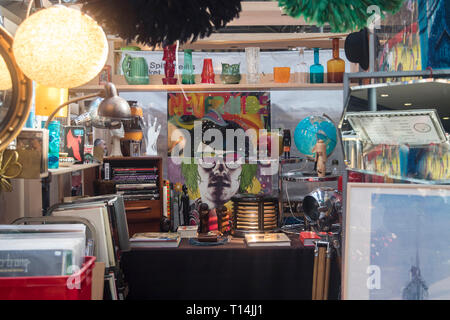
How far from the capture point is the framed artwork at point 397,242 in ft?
4.39

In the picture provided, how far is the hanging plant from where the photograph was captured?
1118 millimetres

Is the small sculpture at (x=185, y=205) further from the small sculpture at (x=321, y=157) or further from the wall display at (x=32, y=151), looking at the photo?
the wall display at (x=32, y=151)

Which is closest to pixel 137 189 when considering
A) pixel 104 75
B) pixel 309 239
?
pixel 104 75

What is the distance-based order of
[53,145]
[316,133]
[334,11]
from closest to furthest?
[334,11], [53,145], [316,133]

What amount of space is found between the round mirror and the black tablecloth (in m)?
1.43

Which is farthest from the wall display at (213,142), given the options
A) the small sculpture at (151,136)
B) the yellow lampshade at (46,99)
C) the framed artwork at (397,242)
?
the framed artwork at (397,242)

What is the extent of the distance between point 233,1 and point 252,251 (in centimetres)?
176

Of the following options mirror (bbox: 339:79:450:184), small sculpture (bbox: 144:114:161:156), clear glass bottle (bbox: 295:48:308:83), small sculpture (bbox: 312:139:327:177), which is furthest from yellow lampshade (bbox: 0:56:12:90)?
small sculpture (bbox: 144:114:161:156)

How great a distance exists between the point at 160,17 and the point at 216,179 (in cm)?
301

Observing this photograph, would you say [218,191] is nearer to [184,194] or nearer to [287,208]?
[184,194]

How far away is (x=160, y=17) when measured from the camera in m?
1.15

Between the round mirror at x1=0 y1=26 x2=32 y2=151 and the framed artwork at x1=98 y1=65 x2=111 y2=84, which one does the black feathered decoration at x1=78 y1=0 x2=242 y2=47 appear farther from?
the framed artwork at x1=98 y1=65 x2=111 y2=84

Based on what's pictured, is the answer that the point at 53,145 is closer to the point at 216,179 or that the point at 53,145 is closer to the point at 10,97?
the point at 10,97

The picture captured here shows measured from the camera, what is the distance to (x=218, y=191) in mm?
4082
